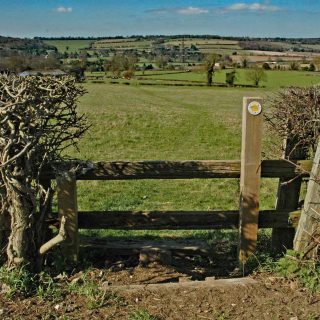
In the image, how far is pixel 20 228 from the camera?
488cm

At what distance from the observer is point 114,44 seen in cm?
14575

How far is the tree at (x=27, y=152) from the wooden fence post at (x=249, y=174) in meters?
1.88

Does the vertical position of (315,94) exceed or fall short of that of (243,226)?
it exceeds it

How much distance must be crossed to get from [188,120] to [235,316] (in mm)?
22536

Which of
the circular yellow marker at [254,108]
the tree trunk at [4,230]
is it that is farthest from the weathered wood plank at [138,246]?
the circular yellow marker at [254,108]

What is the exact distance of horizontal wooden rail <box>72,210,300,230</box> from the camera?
5.50 meters

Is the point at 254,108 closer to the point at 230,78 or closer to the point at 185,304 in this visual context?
the point at 185,304

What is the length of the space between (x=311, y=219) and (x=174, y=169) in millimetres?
1581

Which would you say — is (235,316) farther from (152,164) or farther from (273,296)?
(152,164)

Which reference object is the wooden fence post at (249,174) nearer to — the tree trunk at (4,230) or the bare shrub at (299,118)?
the bare shrub at (299,118)

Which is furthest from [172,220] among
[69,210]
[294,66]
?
[294,66]

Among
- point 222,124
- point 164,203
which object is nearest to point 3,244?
point 164,203

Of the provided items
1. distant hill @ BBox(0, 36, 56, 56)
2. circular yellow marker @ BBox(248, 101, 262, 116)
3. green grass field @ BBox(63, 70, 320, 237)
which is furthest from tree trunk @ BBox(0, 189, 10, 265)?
distant hill @ BBox(0, 36, 56, 56)

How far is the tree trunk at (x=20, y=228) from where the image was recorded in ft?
15.9
